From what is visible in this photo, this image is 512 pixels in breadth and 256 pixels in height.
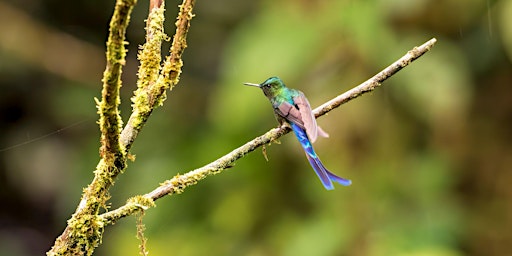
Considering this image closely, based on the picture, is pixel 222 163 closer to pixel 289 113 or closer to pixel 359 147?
pixel 289 113

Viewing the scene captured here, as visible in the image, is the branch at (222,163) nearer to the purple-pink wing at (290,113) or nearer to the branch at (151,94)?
the branch at (151,94)

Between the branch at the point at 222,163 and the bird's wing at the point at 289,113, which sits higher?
the bird's wing at the point at 289,113

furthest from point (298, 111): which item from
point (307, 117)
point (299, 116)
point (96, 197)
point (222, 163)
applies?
point (96, 197)

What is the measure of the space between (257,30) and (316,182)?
70cm

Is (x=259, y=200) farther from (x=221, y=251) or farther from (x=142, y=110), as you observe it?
(x=142, y=110)

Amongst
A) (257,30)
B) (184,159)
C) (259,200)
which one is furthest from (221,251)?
(257,30)

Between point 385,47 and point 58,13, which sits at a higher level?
point 58,13

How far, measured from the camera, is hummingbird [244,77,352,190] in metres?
1.40

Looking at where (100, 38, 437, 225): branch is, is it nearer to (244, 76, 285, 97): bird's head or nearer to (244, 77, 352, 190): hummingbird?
(244, 77, 352, 190): hummingbird

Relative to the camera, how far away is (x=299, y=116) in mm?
1514

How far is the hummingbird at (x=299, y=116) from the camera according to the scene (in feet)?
4.59

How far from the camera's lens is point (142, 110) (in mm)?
1131

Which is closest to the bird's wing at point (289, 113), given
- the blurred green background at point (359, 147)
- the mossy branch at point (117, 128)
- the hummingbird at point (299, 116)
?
the hummingbird at point (299, 116)

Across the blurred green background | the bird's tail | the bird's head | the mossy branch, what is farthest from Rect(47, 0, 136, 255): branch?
the blurred green background
